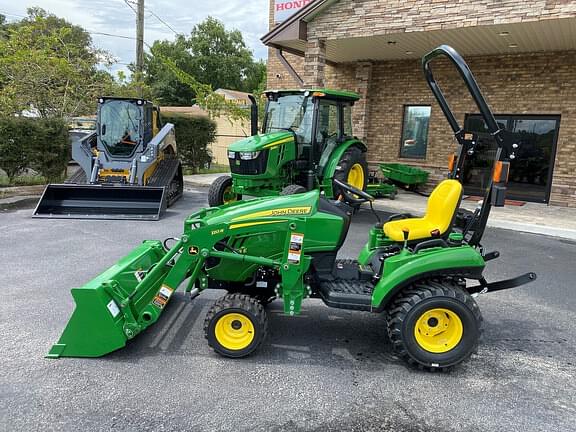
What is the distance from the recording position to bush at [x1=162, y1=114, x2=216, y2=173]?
53.4ft

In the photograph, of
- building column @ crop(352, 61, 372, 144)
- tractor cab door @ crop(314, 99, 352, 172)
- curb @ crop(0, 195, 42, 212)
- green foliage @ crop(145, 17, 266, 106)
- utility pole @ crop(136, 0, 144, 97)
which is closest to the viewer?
tractor cab door @ crop(314, 99, 352, 172)

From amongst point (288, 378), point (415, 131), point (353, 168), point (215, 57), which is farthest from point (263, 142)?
point (215, 57)

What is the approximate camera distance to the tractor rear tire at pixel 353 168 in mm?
8645

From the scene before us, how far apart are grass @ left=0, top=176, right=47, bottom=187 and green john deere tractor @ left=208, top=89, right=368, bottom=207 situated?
19.0ft

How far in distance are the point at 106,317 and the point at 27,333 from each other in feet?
3.42

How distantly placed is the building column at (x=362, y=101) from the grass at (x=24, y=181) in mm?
8793

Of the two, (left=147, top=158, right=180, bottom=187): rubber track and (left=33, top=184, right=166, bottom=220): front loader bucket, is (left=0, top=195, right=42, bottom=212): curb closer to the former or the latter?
(left=33, top=184, right=166, bottom=220): front loader bucket

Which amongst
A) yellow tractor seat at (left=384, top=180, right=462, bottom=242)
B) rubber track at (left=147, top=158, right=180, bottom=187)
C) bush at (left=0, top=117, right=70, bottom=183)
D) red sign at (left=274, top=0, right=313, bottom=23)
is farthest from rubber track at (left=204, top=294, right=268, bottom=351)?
red sign at (left=274, top=0, right=313, bottom=23)

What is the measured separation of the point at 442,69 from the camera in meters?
12.8

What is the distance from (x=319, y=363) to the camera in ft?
11.8

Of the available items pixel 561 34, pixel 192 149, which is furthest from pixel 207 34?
pixel 561 34

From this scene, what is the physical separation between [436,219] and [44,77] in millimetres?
13014

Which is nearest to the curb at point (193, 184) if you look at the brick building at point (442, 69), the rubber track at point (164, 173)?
the rubber track at point (164, 173)

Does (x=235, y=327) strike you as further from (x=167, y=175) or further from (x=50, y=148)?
(x=50, y=148)
